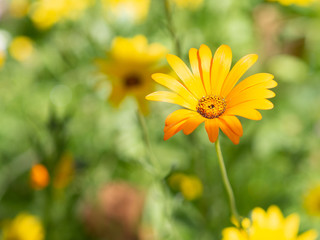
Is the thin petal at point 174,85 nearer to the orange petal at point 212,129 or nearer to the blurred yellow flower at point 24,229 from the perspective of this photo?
the orange petal at point 212,129

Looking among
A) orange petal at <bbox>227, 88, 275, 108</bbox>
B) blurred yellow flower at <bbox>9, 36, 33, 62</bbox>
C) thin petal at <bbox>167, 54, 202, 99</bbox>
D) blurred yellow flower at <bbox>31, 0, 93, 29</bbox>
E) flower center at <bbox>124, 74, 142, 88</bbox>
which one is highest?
blurred yellow flower at <bbox>31, 0, 93, 29</bbox>

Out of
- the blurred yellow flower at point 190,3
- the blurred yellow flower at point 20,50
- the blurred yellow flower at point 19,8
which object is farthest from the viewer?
the blurred yellow flower at point 19,8

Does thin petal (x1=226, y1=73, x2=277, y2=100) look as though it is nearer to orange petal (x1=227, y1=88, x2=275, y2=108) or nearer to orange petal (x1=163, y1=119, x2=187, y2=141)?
orange petal (x1=227, y1=88, x2=275, y2=108)

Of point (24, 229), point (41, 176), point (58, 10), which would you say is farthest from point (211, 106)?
point (58, 10)

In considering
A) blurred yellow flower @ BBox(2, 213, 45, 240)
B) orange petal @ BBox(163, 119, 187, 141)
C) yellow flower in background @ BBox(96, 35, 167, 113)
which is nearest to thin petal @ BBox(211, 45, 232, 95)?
orange petal @ BBox(163, 119, 187, 141)

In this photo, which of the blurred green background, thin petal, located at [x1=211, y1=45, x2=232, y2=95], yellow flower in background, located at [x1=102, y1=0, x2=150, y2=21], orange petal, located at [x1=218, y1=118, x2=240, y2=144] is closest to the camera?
orange petal, located at [x1=218, y1=118, x2=240, y2=144]

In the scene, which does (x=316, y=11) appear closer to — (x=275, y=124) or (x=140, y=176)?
(x=275, y=124)

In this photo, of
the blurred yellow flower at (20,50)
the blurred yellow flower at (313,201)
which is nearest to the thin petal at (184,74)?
the blurred yellow flower at (313,201)
